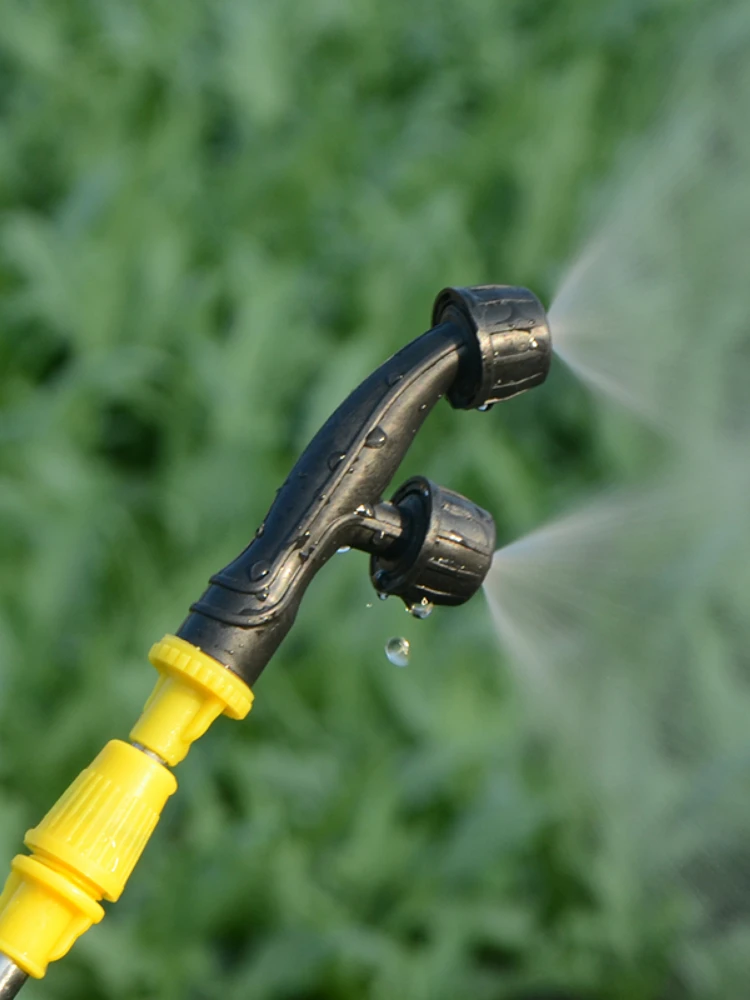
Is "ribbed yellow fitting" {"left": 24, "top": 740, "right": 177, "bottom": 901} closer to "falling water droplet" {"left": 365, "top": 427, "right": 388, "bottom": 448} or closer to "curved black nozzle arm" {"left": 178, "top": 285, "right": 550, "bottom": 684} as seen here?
"curved black nozzle arm" {"left": 178, "top": 285, "right": 550, "bottom": 684}

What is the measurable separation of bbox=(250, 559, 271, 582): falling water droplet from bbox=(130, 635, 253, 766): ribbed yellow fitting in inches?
1.8

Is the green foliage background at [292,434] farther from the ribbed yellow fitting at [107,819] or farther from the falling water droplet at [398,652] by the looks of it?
the ribbed yellow fitting at [107,819]

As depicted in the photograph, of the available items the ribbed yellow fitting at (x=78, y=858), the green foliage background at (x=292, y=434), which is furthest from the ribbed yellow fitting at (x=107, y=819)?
the green foliage background at (x=292, y=434)

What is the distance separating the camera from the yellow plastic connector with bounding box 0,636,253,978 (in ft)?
1.95

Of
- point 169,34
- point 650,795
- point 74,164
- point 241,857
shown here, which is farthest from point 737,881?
point 169,34

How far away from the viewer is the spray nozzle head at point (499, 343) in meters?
0.71

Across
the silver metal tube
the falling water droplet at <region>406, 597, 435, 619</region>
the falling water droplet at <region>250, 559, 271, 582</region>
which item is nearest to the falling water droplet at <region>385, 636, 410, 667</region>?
the falling water droplet at <region>406, 597, 435, 619</region>

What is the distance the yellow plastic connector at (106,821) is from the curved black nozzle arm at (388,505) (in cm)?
2

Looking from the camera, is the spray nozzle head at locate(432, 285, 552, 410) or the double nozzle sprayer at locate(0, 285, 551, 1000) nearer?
the double nozzle sprayer at locate(0, 285, 551, 1000)

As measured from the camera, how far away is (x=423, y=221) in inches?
93.2

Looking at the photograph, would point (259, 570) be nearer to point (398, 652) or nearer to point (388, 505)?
point (388, 505)

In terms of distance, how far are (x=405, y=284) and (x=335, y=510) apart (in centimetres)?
167

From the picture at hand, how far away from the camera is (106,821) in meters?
0.60

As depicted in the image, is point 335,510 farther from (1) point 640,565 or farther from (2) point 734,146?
(2) point 734,146
